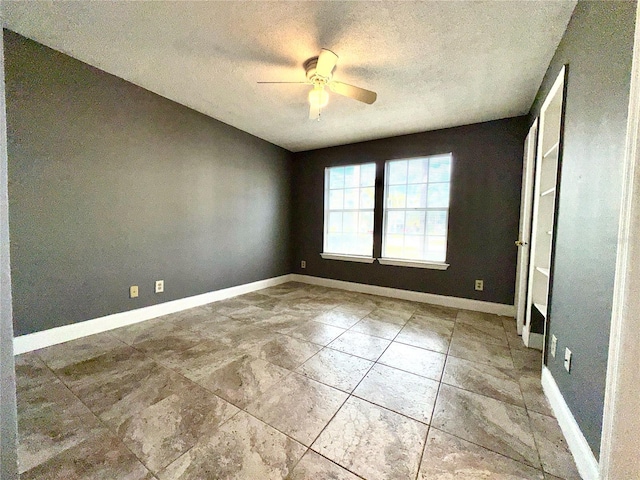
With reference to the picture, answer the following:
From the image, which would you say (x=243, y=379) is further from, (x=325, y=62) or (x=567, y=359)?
(x=325, y=62)

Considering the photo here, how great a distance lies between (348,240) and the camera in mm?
4180

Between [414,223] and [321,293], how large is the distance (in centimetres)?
175

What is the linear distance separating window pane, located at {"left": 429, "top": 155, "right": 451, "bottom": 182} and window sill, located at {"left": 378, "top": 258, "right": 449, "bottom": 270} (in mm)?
1154

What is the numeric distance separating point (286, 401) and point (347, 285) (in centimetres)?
272

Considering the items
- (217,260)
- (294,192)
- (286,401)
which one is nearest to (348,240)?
(294,192)

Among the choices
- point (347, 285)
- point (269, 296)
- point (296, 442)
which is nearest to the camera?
point (296, 442)

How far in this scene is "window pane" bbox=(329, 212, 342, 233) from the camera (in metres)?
4.27

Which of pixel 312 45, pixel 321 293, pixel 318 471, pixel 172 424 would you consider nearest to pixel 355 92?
pixel 312 45

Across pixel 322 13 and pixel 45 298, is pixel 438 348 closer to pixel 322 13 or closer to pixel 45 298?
pixel 322 13

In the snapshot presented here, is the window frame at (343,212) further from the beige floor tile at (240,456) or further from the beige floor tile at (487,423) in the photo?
the beige floor tile at (240,456)

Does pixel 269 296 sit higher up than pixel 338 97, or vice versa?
pixel 338 97

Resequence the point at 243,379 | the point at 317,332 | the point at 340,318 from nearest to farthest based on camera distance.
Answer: the point at 243,379 < the point at 317,332 < the point at 340,318

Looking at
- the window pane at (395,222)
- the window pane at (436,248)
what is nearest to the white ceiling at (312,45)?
the window pane at (395,222)

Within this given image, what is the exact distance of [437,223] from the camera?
3.41 meters
